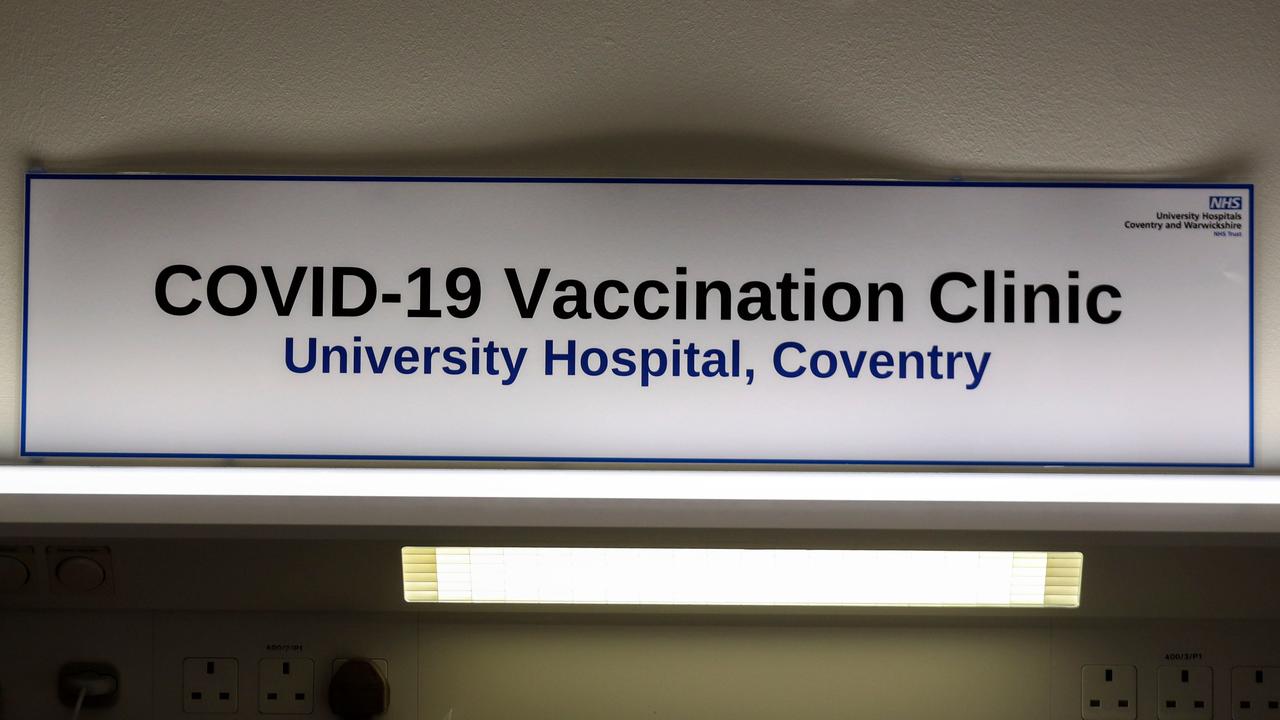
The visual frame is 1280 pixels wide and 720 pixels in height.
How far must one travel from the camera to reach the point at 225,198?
1.26 metres

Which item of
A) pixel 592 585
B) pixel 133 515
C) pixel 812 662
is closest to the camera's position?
pixel 133 515

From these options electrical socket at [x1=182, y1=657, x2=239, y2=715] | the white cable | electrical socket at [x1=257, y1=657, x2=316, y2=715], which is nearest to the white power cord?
the white cable

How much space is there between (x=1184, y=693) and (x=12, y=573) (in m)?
1.85

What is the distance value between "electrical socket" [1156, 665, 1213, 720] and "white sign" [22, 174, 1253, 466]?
341 millimetres

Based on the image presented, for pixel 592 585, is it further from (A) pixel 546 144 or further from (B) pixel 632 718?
(A) pixel 546 144

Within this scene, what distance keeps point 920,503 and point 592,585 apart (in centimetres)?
48

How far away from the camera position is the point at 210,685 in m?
1.27

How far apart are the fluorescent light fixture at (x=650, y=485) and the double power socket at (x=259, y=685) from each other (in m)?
0.32

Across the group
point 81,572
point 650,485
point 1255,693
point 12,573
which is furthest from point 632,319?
point 1255,693

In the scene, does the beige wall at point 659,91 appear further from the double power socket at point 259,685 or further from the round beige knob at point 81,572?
the double power socket at point 259,685

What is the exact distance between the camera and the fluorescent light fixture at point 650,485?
→ 104cm

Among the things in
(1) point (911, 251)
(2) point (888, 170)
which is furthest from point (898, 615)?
(2) point (888, 170)

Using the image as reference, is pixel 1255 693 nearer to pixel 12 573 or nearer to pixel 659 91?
pixel 659 91

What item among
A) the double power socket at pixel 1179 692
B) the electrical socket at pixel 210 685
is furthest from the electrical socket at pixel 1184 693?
the electrical socket at pixel 210 685
